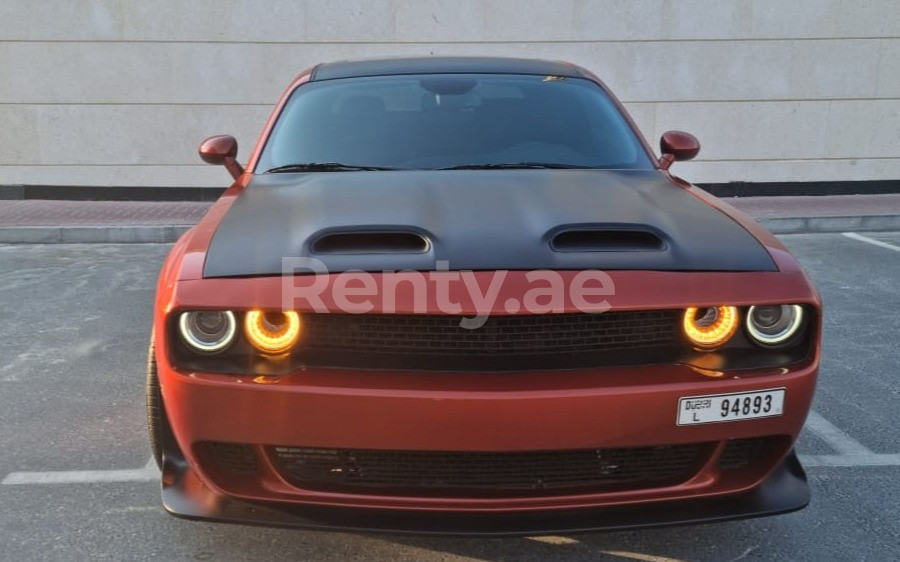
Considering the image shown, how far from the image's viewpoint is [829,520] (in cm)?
275

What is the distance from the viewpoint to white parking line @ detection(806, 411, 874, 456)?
10.9 feet

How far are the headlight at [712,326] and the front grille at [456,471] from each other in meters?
0.32

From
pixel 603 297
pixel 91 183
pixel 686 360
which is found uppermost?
pixel 603 297

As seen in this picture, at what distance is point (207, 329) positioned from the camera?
82.9 inches

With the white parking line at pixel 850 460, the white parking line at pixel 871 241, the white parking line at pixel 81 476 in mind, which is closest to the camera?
the white parking line at pixel 81 476

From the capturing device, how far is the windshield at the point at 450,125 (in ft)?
10.5

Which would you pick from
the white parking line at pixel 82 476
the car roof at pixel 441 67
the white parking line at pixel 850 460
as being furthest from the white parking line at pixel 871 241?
the white parking line at pixel 82 476

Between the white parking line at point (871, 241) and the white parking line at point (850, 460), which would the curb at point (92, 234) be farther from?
the white parking line at point (871, 241)

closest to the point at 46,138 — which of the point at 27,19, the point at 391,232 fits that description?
the point at 27,19

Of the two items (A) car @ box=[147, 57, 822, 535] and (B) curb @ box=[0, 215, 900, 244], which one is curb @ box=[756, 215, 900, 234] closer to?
(B) curb @ box=[0, 215, 900, 244]

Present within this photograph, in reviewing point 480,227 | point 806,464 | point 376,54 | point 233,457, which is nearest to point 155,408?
point 233,457

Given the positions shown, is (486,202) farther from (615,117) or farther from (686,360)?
(615,117)

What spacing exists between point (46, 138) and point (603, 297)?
951cm

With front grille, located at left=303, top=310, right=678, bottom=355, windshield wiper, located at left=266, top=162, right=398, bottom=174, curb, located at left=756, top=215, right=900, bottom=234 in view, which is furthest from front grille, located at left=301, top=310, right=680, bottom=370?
curb, located at left=756, top=215, right=900, bottom=234
